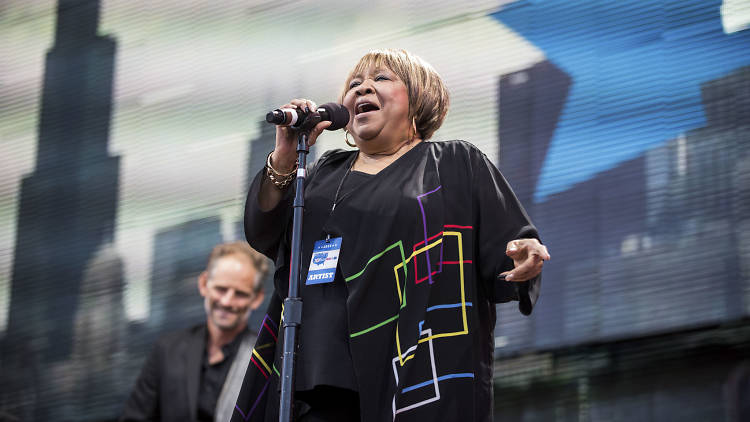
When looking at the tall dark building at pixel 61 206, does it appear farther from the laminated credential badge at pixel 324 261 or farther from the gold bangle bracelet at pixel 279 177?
the laminated credential badge at pixel 324 261

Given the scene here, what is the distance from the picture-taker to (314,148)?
3924 mm

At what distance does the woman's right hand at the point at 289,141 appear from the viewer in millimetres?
2008

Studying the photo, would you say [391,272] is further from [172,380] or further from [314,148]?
[314,148]

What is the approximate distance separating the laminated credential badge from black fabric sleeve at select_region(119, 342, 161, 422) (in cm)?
193

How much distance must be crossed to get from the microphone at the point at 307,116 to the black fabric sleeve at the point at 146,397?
1962 millimetres

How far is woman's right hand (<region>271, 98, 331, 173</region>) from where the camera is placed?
2.01m

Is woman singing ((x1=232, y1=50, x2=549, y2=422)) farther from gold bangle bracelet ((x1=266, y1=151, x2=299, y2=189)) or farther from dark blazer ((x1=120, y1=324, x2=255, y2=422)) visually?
dark blazer ((x1=120, y1=324, x2=255, y2=422))

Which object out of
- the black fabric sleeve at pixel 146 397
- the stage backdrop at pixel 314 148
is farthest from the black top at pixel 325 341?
the black fabric sleeve at pixel 146 397

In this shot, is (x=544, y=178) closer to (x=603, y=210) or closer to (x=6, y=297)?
(x=603, y=210)

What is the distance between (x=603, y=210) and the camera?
329cm

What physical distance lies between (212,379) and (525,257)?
2132 millimetres

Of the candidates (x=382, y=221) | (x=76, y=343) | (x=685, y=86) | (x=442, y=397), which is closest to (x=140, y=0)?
(x=76, y=343)

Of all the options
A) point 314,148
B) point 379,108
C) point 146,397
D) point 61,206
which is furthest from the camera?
point 61,206

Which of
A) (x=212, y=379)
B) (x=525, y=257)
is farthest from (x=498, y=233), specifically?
(x=212, y=379)
